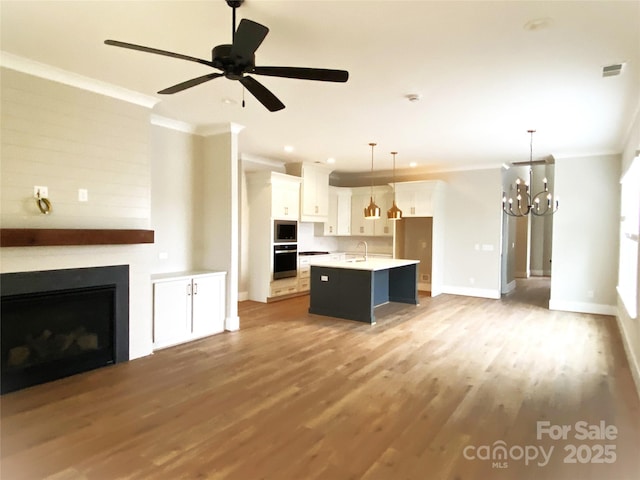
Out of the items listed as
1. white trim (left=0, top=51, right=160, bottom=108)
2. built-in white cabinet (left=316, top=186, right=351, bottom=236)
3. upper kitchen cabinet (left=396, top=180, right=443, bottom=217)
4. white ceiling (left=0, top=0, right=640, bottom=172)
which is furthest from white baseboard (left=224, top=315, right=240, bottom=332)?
upper kitchen cabinet (left=396, top=180, right=443, bottom=217)

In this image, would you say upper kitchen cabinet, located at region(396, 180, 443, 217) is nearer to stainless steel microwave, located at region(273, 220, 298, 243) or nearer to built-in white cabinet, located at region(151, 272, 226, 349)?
stainless steel microwave, located at region(273, 220, 298, 243)

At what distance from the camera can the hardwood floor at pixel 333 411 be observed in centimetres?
234

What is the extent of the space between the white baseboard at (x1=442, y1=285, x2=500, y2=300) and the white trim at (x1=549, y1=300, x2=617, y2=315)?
117 centimetres

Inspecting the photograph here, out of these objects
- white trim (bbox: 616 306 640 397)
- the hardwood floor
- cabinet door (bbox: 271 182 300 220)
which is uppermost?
cabinet door (bbox: 271 182 300 220)

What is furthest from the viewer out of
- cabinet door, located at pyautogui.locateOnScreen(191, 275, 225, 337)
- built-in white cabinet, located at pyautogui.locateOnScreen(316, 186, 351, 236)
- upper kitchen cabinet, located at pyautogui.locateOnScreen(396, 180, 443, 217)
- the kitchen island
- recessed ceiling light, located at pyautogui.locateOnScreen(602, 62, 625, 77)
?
built-in white cabinet, located at pyautogui.locateOnScreen(316, 186, 351, 236)

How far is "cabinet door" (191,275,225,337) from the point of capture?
4.88 metres

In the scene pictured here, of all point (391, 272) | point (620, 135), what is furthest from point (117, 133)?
point (620, 135)

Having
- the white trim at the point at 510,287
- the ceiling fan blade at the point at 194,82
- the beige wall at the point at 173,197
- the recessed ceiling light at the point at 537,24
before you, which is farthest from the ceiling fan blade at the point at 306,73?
the white trim at the point at 510,287

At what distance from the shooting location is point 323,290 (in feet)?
20.6

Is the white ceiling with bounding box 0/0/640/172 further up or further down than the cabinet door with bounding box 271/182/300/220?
further up

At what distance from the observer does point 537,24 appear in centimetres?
255

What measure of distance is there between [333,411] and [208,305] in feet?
8.64

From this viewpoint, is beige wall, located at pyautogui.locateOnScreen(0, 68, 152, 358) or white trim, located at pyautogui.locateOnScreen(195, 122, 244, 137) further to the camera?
white trim, located at pyautogui.locateOnScreen(195, 122, 244, 137)

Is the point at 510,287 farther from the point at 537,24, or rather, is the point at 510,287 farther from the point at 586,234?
the point at 537,24
